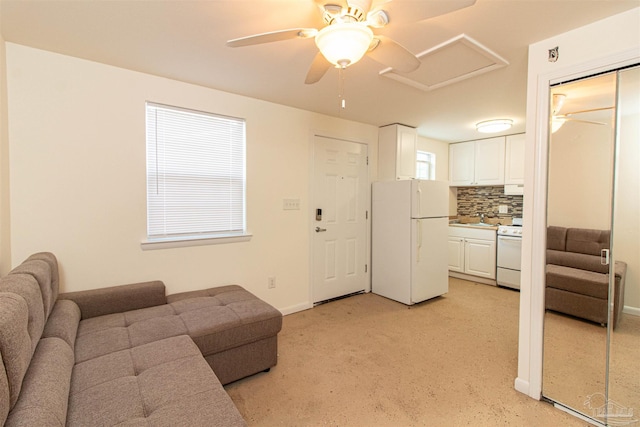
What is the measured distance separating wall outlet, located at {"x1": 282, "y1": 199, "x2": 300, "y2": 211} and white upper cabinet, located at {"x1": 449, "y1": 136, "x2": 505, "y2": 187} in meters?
3.22

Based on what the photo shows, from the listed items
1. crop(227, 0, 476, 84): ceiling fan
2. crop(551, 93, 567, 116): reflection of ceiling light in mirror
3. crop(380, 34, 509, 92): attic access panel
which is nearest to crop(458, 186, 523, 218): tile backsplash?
Answer: crop(380, 34, 509, 92): attic access panel

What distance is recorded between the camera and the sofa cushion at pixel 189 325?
1.69 m

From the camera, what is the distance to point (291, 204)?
324 cm

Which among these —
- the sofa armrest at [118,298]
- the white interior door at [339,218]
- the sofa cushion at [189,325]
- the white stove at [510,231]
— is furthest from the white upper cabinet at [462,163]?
the sofa armrest at [118,298]

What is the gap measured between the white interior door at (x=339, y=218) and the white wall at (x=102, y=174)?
648mm

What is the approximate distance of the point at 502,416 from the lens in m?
1.74

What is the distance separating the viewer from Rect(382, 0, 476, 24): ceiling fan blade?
3.58ft

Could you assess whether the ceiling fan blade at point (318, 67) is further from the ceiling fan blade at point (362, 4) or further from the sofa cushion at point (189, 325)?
the sofa cushion at point (189, 325)

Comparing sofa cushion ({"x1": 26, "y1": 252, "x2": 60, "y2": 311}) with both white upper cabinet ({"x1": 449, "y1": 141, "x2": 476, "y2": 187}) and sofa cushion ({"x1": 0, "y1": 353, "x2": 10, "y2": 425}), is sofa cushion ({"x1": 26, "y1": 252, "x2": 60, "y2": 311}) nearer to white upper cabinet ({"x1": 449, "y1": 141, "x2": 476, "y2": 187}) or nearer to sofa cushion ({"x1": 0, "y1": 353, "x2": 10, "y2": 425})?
sofa cushion ({"x1": 0, "y1": 353, "x2": 10, "y2": 425})

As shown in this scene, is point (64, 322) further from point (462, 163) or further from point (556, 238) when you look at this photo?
point (462, 163)

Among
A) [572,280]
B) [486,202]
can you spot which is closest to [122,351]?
[572,280]

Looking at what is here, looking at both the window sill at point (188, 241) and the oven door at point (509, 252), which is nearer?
the window sill at point (188, 241)

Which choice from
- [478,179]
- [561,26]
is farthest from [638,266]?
[478,179]

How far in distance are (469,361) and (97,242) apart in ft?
9.89
